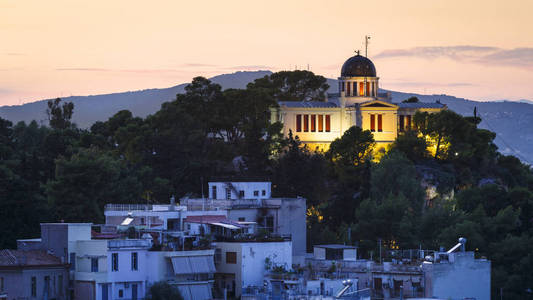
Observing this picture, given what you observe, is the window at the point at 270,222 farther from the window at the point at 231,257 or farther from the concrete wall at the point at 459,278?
the concrete wall at the point at 459,278

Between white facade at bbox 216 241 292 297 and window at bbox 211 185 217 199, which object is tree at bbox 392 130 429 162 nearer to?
window at bbox 211 185 217 199

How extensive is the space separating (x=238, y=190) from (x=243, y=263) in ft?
55.3

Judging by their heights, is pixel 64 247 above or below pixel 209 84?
below

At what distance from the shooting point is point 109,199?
88.8 metres

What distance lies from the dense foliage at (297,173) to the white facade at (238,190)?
293 inches

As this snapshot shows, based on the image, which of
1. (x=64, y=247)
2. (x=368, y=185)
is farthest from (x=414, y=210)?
(x=64, y=247)

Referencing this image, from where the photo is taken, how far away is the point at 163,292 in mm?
60375

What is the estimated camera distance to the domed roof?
120 meters

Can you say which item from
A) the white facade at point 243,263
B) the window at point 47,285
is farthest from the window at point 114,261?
the white facade at point 243,263

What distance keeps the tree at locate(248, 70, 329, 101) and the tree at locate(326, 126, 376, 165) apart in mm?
18631

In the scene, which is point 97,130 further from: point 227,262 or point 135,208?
point 227,262

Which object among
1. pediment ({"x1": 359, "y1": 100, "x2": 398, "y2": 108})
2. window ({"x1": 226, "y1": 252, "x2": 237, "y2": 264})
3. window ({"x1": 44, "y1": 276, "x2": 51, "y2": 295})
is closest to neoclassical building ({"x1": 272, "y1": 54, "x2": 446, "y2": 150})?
pediment ({"x1": 359, "y1": 100, "x2": 398, "y2": 108})

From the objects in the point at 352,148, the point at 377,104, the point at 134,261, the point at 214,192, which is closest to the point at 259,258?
the point at 134,261

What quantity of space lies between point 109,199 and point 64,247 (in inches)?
1101
